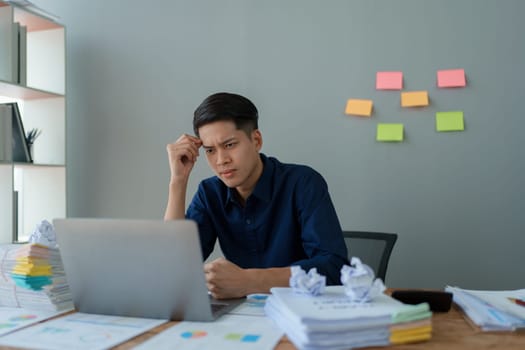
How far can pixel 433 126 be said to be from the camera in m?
2.19

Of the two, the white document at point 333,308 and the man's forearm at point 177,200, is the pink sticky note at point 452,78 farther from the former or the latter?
the white document at point 333,308

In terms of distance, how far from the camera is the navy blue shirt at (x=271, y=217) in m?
1.42

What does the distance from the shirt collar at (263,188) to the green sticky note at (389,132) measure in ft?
2.80

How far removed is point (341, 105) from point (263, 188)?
0.97 m

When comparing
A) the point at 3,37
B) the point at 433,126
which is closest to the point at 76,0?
the point at 3,37

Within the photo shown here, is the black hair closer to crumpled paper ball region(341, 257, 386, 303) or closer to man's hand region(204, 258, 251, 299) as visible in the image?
man's hand region(204, 258, 251, 299)

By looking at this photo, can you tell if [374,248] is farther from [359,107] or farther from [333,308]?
[333,308]

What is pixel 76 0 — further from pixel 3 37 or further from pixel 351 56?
pixel 351 56

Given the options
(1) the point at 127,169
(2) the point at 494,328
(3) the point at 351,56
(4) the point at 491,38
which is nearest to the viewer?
(2) the point at 494,328

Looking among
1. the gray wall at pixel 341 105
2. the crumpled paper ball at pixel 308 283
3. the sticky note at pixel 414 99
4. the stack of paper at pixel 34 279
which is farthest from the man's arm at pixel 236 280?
the sticky note at pixel 414 99

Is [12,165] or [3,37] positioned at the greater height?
[3,37]

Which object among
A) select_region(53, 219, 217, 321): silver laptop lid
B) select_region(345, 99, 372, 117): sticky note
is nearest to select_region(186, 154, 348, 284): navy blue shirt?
select_region(53, 219, 217, 321): silver laptop lid

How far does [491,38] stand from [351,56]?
630 millimetres

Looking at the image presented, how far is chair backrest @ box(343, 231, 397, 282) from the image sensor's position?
5.60ft
